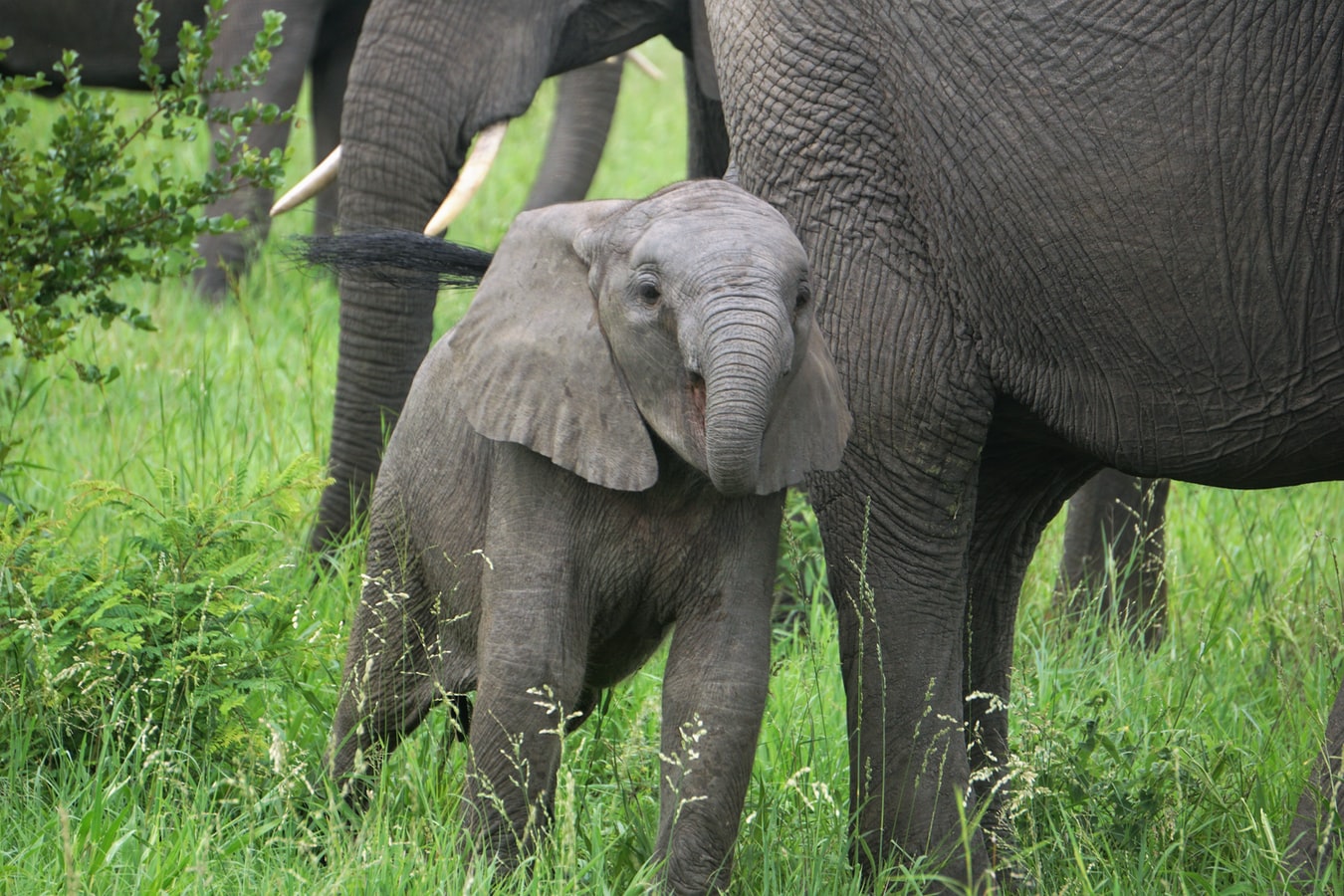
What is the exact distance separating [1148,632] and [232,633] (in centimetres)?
228

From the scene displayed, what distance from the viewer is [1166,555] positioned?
493 centimetres

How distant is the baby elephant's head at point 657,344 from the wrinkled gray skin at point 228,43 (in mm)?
4013

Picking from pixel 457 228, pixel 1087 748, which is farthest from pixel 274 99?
pixel 1087 748

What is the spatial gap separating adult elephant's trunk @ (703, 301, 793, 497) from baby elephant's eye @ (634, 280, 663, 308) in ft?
0.47

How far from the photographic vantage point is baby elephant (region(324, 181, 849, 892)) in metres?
2.52

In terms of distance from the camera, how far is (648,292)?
8.27 feet

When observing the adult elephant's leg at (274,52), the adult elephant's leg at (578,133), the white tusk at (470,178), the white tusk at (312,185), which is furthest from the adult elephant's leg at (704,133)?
the adult elephant's leg at (274,52)

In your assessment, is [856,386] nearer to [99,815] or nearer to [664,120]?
[99,815]

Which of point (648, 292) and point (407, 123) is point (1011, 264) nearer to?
point (648, 292)

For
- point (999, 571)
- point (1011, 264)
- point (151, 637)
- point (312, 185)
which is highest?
point (312, 185)

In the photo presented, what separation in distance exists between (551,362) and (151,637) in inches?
44.8

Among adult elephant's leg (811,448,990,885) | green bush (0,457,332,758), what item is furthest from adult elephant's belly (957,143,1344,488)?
green bush (0,457,332,758)

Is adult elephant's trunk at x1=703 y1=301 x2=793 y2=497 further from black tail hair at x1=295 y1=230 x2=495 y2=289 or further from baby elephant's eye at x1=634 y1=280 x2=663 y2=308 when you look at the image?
black tail hair at x1=295 y1=230 x2=495 y2=289

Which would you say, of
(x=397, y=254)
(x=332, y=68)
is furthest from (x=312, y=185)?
(x=332, y=68)
